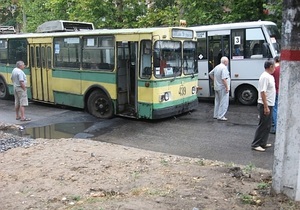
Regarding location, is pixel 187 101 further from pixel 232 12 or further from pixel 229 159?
pixel 232 12

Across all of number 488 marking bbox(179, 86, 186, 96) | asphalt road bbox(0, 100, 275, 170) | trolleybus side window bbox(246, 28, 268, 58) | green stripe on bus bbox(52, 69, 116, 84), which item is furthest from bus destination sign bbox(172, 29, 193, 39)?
trolleybus side window bbox(246, 28, 268, 58)

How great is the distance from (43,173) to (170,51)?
559 cm

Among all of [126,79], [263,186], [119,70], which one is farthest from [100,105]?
[263,186]

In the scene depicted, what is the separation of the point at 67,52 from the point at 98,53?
163 cm

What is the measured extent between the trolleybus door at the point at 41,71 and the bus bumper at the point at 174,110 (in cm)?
484

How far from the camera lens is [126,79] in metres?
11.3

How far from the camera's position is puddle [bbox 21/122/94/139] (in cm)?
973

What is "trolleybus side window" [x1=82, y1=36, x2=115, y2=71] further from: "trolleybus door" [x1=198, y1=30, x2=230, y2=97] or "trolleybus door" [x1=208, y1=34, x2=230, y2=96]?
"trolleybus door" [x1=208, y1=34, x2=230, y2=96]

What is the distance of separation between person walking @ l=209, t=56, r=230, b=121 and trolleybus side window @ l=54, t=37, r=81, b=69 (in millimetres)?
4336

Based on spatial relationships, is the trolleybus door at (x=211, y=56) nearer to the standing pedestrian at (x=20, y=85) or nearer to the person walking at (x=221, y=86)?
the person walking at (x=221, y=86)

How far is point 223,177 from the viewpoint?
558 centimetres

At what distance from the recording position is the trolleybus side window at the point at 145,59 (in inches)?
400

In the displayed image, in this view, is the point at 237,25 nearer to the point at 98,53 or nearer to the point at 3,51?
the point at 98,53

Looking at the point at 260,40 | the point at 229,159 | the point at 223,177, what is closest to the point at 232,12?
the point at 260,40
